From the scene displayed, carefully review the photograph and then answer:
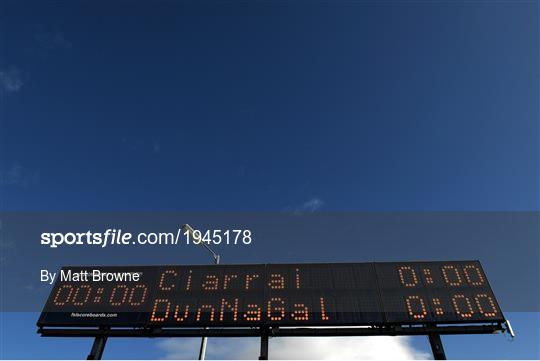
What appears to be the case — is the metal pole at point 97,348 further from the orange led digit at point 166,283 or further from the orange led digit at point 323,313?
the orange led digit at point 323,313

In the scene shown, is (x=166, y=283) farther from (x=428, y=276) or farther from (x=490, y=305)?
(x=490, y=305)

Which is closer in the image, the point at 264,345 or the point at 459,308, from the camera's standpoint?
the point at 459,308

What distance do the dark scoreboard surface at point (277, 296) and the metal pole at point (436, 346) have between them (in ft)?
2.80

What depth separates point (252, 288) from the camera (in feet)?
57.0

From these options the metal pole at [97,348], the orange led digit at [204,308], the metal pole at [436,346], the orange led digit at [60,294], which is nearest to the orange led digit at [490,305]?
the metal pole at [436,346]

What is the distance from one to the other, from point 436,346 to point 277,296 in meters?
6.60

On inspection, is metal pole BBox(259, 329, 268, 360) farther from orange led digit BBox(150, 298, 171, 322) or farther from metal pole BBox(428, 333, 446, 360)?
metal pole BBox(428, 333, 446, 360)

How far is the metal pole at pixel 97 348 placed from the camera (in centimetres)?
1692

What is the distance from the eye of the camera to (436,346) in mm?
15992

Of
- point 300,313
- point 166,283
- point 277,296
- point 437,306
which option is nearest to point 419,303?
point 437,306

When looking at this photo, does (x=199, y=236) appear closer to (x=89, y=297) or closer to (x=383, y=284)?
(x=89, y=297)

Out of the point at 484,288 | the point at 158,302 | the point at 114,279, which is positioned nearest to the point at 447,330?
the point at 484,288

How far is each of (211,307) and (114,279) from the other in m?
4.94

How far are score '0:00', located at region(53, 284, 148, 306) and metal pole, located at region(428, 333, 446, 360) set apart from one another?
1204 cm
